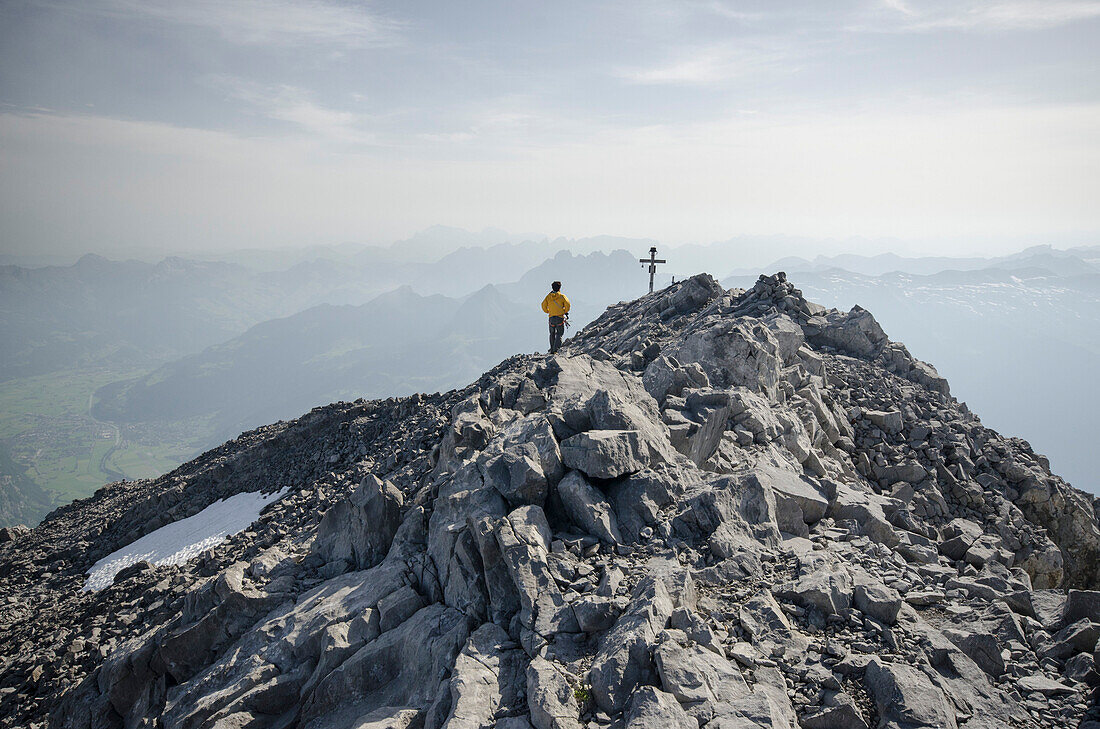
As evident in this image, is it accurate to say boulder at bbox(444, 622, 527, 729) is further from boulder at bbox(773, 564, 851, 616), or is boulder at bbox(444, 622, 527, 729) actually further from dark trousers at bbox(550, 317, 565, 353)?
dark trousers at bbox(550, 317, 565, 353)

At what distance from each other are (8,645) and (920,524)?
3759 centimetres

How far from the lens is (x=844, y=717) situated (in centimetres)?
928

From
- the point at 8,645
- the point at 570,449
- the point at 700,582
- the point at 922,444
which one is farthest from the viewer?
the point at 922,444

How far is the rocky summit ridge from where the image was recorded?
10164 millimetres

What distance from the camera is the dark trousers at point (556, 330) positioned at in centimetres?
3029

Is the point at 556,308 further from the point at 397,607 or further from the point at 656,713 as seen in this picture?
the point at 656,713

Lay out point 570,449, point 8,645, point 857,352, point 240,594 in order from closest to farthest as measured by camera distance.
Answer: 1. point 570,449
2. point 240,594
3. point 8,645
4. point 857,352

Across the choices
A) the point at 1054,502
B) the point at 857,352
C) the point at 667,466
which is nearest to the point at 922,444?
the point at 1054,502

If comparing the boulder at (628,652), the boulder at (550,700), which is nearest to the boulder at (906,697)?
the boulder at (628,652)

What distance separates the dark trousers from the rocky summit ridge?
3.31 metres

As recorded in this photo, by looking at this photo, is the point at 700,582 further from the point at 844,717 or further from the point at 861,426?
the point at 861,426

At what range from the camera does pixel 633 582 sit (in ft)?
40.8

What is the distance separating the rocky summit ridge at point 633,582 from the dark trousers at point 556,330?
130 inches

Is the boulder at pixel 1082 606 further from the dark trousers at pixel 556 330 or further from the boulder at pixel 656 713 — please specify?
the dark trousers at pixel 556 330
